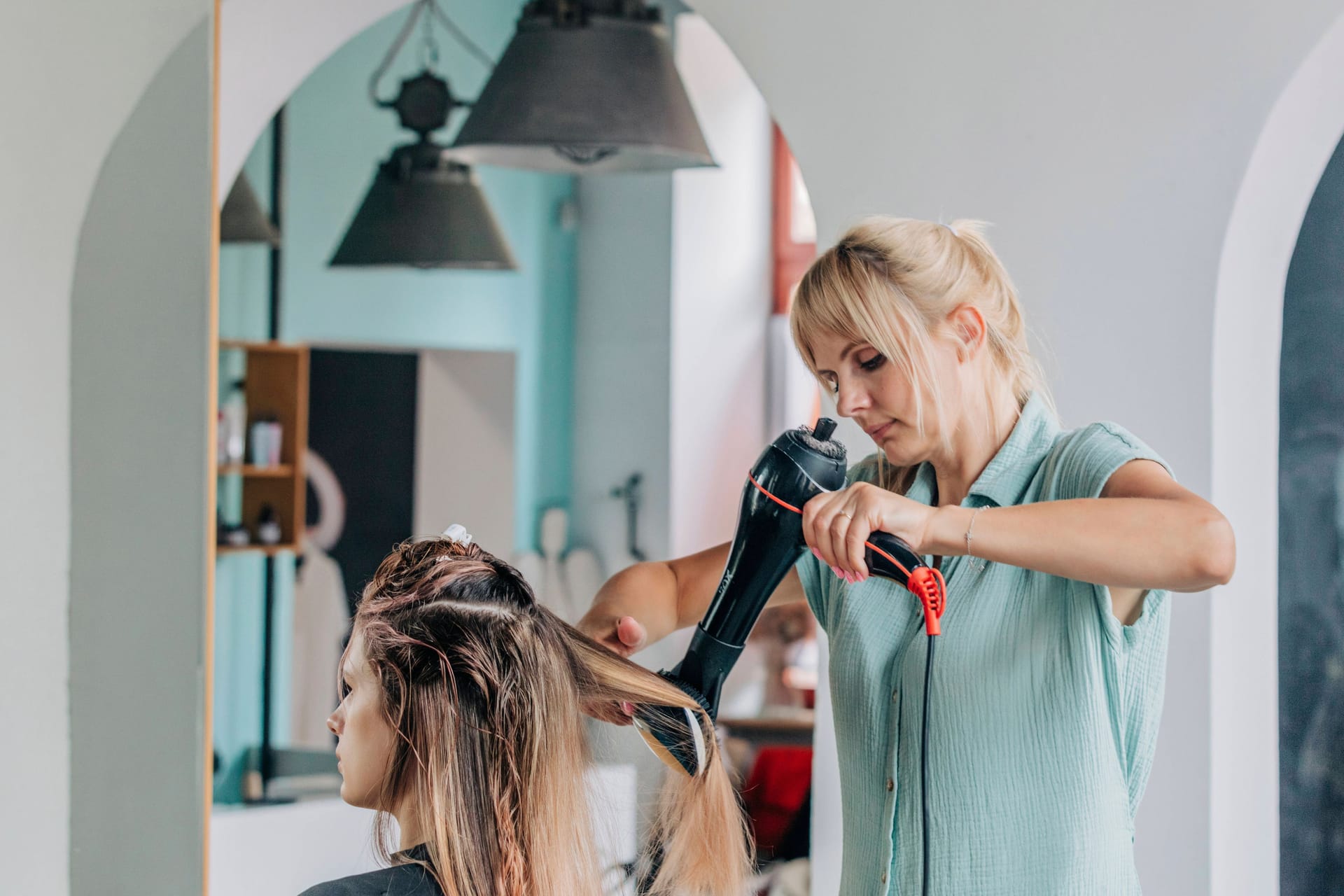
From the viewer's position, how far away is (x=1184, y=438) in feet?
4.97

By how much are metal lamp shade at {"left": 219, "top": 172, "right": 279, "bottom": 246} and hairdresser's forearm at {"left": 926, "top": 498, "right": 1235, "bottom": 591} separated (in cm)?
288

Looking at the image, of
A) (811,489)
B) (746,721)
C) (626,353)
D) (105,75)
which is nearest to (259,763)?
(746,721)

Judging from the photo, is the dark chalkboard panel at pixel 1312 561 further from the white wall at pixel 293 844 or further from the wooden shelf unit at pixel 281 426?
the wooden shelf unit at pixel 281 426

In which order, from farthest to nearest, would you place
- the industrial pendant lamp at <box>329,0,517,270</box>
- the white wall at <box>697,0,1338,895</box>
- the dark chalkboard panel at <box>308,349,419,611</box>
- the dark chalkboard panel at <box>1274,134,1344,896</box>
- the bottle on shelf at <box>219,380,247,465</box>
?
the dark chalkboard panel at <box>308,349,419,611</box>, the bottle on shelf at <box>219,380,247,465</box>, the industrial pendant lamp at <box>329,0,517,270</box>, the dark chalkboard panel at <box>1274,134,1344,896</box>, the white wall at <box>697,0,1338,895</box>

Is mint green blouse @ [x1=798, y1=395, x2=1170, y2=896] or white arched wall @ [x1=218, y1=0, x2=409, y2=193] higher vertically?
white arched wall @ [x1=218, y1=0, x2=409, y2=193]

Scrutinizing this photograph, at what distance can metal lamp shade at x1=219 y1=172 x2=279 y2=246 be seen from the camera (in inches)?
138

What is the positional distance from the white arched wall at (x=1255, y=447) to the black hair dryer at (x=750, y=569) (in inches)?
22.3

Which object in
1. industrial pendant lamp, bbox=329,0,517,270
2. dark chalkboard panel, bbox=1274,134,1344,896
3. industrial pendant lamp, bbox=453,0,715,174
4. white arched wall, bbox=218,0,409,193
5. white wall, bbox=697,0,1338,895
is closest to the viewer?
white wall, bbox=697,0,1338,895

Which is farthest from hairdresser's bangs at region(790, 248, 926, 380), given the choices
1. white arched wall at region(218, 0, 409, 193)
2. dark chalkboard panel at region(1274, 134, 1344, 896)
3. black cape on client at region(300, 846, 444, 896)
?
white arched wall at region(218, 0, 409, 193)

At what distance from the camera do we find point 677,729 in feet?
4.09

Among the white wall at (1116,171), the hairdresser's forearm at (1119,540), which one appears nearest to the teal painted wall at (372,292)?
the white wall at (1116,171)

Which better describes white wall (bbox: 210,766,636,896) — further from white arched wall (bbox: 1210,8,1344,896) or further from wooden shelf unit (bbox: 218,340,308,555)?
wooden shelf unit (bbox: 218,340,308,555)

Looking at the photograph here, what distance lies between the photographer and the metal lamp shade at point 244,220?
352 centimetres

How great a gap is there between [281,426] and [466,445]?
1027 mm
